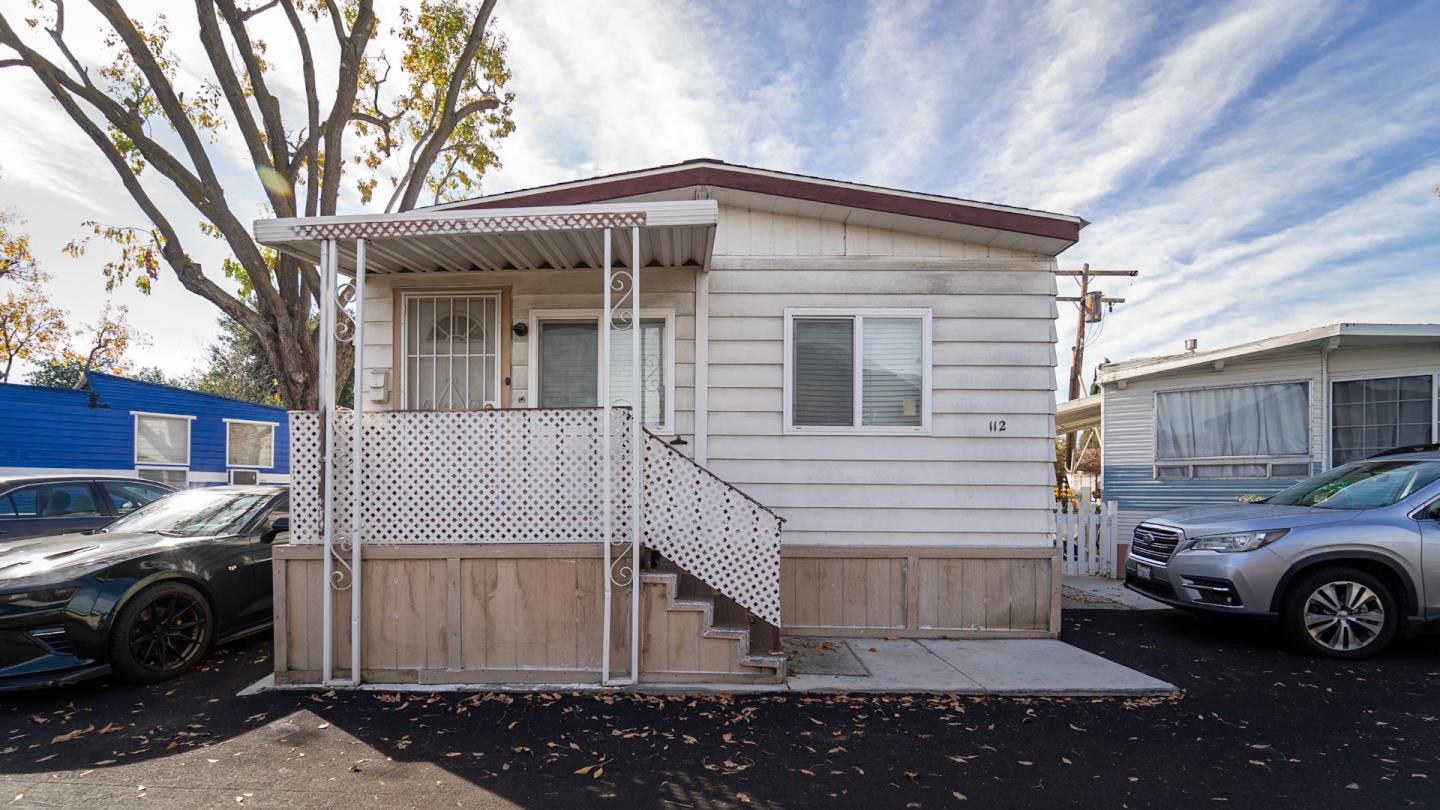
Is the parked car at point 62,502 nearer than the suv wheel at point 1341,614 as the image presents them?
No

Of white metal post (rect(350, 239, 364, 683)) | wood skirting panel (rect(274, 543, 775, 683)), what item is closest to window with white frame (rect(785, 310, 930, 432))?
wood skirting panel (rect(274, 543, 775, 683))

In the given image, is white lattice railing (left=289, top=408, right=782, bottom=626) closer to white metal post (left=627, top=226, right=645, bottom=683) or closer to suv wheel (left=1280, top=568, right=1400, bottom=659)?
white metal post (left=627, top=226, right=645, bottom=683)

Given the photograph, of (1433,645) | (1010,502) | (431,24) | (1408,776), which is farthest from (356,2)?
(1433,645)

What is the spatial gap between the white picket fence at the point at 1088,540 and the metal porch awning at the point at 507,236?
6329 mm

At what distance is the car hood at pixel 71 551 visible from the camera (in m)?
4.62

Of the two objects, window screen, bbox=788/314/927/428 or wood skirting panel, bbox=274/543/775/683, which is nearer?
wood skirting panel, bbox=274/543/775/683

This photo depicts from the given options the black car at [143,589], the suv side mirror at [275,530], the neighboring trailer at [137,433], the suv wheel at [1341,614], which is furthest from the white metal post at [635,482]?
the neighboring trailer at [137,433]

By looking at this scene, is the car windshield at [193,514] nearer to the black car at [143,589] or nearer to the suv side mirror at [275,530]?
the black car at [143,589]

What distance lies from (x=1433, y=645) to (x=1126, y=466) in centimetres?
396

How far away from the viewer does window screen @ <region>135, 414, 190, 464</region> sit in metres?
11.7

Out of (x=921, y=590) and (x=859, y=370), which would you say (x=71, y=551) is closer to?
(x=859, y=370)

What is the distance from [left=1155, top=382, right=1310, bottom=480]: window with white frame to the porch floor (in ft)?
16.5

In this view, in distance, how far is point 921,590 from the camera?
6215mm

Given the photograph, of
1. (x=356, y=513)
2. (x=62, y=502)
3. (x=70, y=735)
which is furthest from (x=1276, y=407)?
(x=62, y=502)
